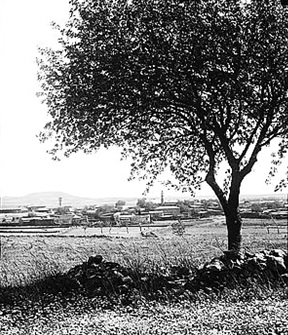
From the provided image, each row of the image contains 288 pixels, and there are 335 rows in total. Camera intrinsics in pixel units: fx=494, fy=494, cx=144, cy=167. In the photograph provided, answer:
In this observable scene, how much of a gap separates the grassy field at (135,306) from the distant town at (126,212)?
1.76 meters

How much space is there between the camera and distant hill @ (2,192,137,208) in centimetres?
1661

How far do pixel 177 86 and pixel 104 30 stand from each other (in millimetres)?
1860

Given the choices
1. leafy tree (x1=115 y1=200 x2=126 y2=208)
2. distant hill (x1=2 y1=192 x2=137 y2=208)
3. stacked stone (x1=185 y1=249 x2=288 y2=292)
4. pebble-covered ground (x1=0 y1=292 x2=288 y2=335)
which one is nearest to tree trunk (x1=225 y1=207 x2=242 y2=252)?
stacked stone (x1=185 y1=249 x2=288 y2=292)

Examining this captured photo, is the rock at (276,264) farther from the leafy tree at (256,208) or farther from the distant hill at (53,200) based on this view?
the distant hill at (53,200)

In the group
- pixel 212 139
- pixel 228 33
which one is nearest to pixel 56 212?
pixel 212 139

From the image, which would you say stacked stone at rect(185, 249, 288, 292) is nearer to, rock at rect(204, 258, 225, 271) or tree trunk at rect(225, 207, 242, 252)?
rock at rect(204, 258, 225, 271)

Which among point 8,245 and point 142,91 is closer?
point 142,91

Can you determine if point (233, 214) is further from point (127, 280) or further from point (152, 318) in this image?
point (152, 318)

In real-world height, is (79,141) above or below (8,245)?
above

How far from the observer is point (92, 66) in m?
9.89

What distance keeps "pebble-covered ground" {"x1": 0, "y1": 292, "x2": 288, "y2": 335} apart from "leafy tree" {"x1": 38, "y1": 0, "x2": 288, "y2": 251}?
4.03 m

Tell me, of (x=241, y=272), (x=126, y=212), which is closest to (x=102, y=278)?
(x=241, y=272)

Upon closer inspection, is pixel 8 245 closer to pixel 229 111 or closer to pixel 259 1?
pixel 229 111

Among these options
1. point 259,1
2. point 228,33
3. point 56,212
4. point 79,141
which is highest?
point 259,1
